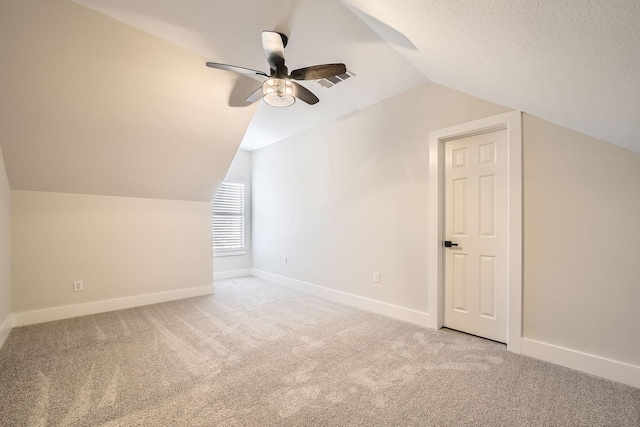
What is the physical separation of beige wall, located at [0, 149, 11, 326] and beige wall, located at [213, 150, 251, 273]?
302 cm

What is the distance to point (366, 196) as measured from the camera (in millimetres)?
3730

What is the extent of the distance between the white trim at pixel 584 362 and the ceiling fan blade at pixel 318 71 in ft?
9.27

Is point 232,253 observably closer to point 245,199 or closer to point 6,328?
point 245,199

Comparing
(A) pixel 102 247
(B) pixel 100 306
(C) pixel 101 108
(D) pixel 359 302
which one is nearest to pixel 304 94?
(C) pixel 101 108

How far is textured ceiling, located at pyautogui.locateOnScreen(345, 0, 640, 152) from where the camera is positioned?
1.06 metres

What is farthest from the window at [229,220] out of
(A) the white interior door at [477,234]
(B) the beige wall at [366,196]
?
(A) the white interior door at [477,234]

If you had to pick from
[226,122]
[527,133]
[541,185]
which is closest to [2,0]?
[226,122]

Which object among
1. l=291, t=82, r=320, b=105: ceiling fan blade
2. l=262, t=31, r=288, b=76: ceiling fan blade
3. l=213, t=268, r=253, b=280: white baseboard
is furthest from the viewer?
l=213, t=268, r=253, b=280: white baseboard

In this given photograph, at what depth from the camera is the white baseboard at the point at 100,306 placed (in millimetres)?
3193

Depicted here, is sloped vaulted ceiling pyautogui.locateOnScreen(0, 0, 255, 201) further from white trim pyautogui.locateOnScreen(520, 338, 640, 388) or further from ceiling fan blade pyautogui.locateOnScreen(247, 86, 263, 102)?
white trim pyautogui.locateOnScreen(520, 338, 640, 388)

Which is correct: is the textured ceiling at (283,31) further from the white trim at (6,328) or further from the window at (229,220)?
the white trim at (6,328)

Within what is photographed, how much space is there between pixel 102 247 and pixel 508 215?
16.1 feet

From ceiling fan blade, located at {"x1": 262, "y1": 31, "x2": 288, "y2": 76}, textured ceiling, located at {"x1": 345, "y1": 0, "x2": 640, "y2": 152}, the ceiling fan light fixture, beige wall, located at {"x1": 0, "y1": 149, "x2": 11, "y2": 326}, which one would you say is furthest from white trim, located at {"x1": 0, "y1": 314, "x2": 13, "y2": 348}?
textured ceiling, located at {"x1": 345, "y1": 0, "x2": 640, "y2": 152}

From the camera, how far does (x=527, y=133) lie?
2.45m
